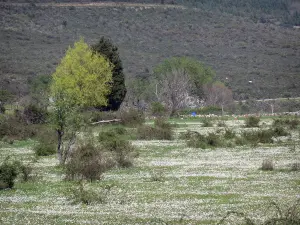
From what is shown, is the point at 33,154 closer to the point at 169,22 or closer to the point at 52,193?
the point at 52,193

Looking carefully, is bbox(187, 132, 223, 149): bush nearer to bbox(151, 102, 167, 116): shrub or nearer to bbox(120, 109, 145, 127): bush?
bbox(120, 109, 145, 127): bush

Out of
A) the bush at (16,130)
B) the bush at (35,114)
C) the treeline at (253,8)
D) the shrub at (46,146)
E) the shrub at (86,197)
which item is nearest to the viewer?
the shrub at (86,197)

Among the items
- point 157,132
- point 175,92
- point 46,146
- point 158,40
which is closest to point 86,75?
point 175,92

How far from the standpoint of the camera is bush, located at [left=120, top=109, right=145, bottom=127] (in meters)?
59.4

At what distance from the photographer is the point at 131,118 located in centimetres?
5984

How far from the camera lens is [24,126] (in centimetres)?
5409

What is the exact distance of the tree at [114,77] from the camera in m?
75.1

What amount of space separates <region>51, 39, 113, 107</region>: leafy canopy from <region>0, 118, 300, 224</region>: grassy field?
32.6 metres

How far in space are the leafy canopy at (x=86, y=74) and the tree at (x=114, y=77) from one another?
109 inches

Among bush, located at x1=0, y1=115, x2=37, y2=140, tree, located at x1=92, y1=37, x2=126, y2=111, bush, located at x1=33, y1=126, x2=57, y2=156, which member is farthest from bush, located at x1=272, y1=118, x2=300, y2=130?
bush, located at x1=33, y1=126, x2=57, y2=156

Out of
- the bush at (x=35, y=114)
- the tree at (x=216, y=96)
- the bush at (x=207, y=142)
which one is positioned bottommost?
the bush at (x=207, y=142)

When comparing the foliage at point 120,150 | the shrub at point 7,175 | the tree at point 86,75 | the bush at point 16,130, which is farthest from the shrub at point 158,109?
the shrub at point 7,175

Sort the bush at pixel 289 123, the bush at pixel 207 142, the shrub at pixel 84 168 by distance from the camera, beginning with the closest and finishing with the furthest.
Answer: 1. the shrub at pixel 84 168
2. the bush at pixel 207 142
3. the bush at pixel 289 123

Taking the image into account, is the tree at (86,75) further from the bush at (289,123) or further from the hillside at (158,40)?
the hillside at (158,40)
